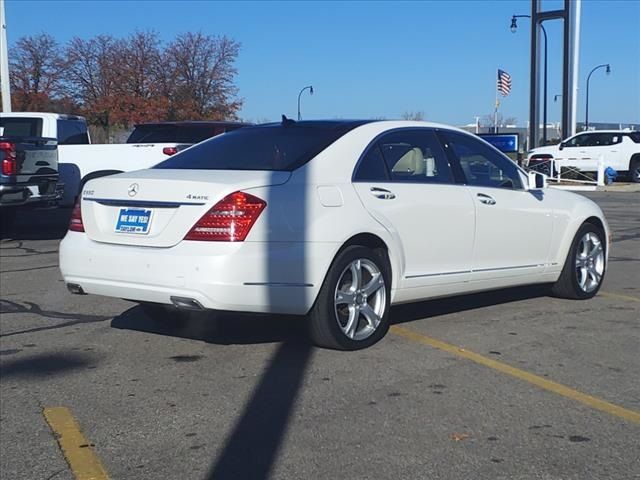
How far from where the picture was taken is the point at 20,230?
1468cm

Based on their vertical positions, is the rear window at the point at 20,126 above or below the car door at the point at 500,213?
above

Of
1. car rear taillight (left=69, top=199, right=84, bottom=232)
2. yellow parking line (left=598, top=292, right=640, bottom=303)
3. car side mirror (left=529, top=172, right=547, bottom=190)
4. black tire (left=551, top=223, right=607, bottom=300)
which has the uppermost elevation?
car side mirror (left=529, top=172, right=547, bottom=190)

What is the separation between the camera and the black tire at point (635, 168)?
29969mm

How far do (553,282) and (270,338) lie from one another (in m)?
2.89

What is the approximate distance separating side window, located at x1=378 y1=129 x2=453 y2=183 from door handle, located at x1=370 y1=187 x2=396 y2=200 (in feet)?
0.61

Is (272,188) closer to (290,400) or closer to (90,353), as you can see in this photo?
(290,400)

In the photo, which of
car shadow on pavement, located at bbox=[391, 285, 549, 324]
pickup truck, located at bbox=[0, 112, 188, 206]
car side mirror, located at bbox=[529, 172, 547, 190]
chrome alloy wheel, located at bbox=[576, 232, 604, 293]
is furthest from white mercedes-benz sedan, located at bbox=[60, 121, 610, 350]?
pickup truck, located at bbox=[0, 112, 188, 206]

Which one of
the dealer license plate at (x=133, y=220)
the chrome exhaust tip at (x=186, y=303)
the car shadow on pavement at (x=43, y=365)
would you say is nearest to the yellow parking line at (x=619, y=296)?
the chrome exhaust tip at (x=186, y=303)

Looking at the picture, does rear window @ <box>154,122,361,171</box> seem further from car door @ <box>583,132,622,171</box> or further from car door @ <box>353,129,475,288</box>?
car door @ <box>583,132,622,171</box>

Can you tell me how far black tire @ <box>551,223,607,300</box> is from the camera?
762 cm

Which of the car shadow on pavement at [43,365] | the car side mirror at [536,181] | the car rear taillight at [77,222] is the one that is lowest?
the car shadow on pavement at [43,365]

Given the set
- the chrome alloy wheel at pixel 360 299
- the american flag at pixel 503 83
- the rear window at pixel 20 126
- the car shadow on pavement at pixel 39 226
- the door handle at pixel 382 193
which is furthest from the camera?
the american flag at pixel 503 83

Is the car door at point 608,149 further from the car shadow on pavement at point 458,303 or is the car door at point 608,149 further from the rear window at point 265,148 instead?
the rear window at point 265,148

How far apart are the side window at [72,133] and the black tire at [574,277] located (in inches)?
392
